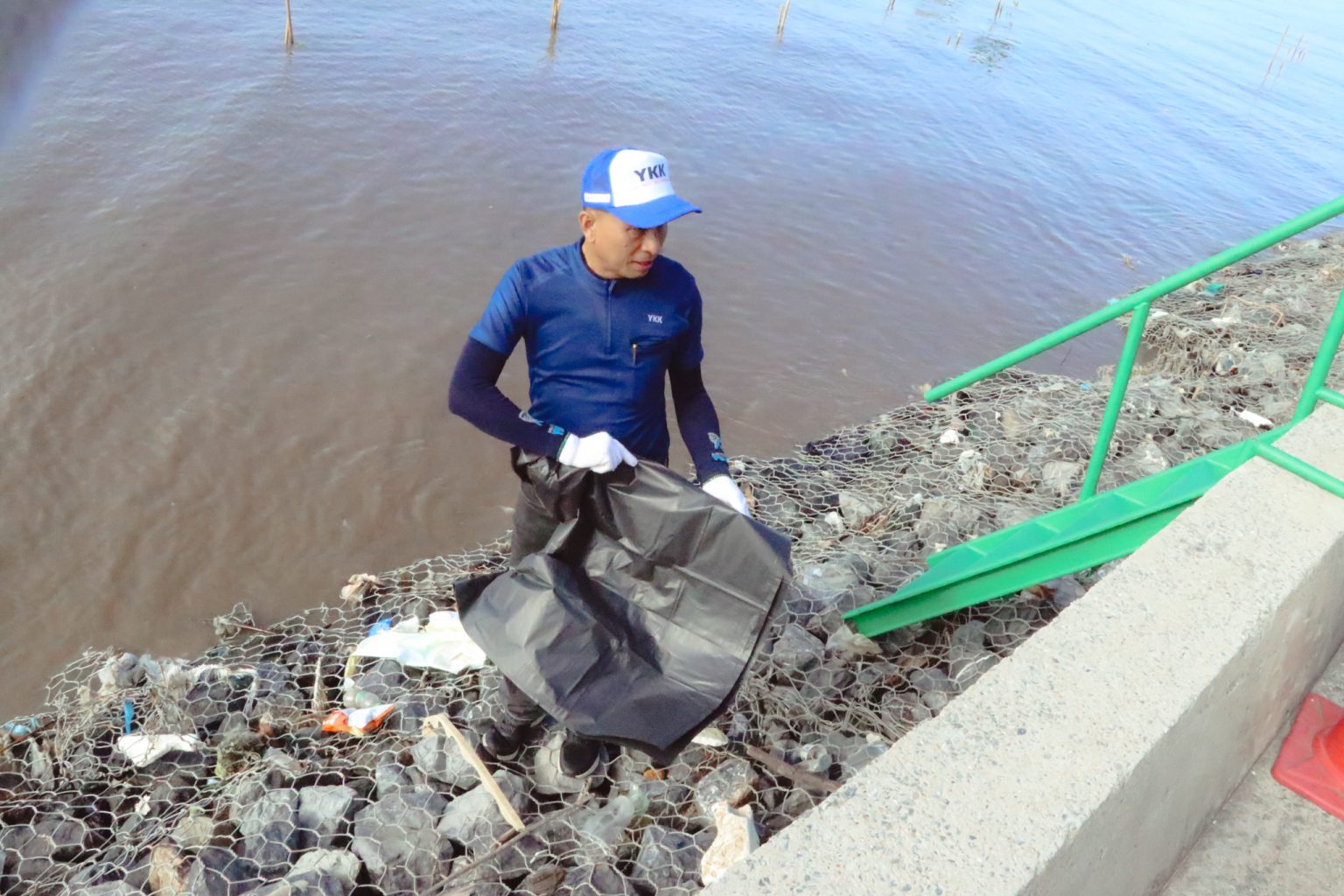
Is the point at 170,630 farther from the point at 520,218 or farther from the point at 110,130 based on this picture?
the point at 110,130

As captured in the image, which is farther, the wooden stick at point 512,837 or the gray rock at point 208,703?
the gray rock at point 208,703

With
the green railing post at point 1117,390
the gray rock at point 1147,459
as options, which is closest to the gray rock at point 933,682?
the green railing post at point 1117,390

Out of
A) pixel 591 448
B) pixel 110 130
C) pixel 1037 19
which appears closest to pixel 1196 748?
pixel 591 448

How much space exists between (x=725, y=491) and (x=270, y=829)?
169cm

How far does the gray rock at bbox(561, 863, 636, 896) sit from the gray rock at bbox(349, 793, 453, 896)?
1.26 ft

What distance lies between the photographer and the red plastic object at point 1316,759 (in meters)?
2.23

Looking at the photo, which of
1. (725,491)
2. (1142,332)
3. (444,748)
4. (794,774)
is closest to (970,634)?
(794,774)

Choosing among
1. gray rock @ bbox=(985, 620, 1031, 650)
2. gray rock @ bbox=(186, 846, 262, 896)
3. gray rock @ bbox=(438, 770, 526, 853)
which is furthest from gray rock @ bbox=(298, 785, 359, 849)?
gray rock @ bbox=(985, 620, 1031, 650)

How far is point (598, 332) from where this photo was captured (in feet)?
8.06

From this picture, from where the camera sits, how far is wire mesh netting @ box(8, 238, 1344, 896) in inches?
107

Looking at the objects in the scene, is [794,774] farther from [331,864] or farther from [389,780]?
[331,864]

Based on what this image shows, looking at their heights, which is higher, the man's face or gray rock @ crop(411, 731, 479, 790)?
the man's face

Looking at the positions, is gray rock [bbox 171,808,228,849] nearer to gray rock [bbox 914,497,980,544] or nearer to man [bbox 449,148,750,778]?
man [bbox 449,148,750,778]

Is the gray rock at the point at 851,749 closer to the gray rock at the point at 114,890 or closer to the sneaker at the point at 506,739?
the sneaker at the point at 506,739
